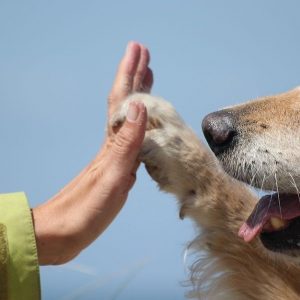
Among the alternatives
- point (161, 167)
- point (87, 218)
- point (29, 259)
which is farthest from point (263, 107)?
point (29, 259)

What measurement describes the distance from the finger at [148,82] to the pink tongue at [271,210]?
109 cm

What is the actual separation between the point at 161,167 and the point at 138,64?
649mm

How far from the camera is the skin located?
2.98 meters

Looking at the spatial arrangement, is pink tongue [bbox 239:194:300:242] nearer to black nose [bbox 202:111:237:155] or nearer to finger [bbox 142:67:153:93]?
black nose [bbox 202:111:237:155]

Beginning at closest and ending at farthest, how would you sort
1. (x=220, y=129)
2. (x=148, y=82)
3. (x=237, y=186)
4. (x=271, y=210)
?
(x=220, y=129)
(x=271, y=210)
(x=237, y=186)
(x=148, y=82)

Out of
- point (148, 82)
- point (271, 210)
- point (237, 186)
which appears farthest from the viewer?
point (148, 82)

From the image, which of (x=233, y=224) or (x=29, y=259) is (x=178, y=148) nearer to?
(x=233, y=224)

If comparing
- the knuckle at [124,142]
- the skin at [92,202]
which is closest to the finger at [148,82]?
the skin at [92,202]

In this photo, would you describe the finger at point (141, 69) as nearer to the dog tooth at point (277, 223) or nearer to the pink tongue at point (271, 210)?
the pink tongue at point (271, 210)

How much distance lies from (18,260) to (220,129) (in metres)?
1.17

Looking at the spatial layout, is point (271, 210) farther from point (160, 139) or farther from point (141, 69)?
point (141, 69)

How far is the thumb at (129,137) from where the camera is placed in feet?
10.2

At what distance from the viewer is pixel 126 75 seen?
3.61 metres

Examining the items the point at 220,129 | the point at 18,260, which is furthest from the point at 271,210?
the point at 18,260
